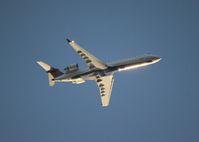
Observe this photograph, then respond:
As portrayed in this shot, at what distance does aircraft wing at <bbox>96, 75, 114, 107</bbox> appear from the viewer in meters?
91.8

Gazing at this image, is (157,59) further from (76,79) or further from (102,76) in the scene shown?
(76,79)

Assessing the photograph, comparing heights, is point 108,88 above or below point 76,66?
below

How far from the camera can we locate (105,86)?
93688mm

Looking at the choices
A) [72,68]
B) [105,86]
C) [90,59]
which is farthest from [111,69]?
[72,68]

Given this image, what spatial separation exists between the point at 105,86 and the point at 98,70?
8.25m

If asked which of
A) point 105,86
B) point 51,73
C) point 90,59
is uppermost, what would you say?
point 90,59

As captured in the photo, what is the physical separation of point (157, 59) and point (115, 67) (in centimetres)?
990

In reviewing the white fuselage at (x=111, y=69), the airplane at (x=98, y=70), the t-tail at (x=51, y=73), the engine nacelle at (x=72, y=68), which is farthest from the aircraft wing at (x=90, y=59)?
the t-tail at (x=51, y=73)

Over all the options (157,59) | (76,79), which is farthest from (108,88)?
(157,59)

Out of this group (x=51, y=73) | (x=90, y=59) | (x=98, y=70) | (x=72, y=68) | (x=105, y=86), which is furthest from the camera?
(x=51, y=73)

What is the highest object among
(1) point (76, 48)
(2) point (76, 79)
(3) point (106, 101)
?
(1) point (76, 48)

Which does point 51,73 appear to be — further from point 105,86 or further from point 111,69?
point 111,69

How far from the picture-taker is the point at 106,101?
95500 mm

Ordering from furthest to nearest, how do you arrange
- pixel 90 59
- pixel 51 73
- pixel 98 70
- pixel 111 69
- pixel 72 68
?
1. pixel 51 73
2. pixel 72 68
3. pixel 98 70
4. pixel 111 69
5. pixel 90 59
